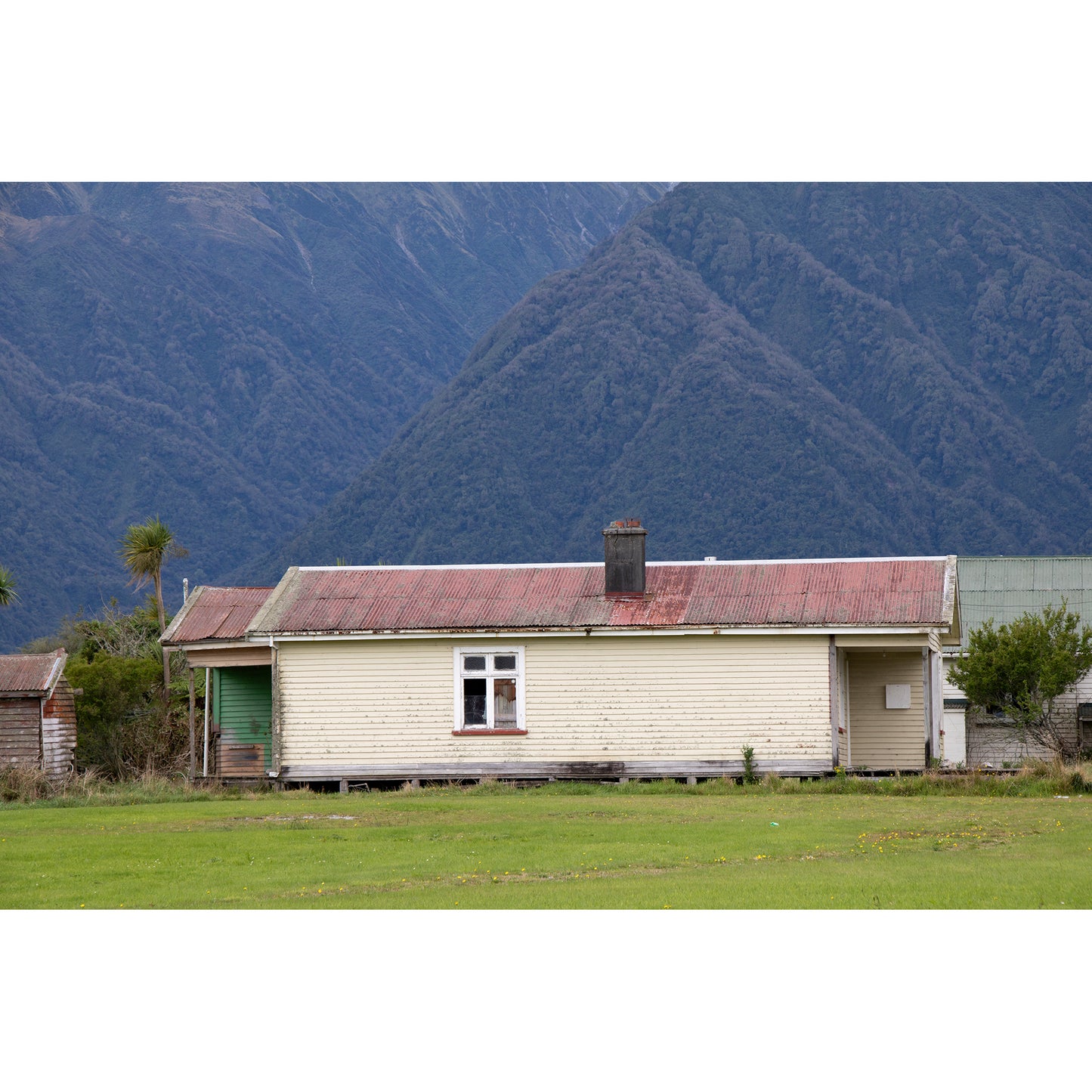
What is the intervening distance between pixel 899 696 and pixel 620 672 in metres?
5.85

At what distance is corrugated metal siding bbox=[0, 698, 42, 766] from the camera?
3397 centimetres

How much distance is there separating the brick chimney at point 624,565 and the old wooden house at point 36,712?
41.0ft

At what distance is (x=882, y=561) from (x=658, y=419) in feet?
515

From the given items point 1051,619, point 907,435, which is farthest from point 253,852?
point 907,435

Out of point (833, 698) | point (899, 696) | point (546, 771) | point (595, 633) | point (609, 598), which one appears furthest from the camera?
point (899, 696)

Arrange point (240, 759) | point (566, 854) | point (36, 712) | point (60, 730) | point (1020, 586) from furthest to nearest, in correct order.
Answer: point (1020, 586) < point (60, 730) < point (36, 712) < point (240, 759) < point (566, 854)

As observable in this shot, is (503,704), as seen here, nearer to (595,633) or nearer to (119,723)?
(595,633)

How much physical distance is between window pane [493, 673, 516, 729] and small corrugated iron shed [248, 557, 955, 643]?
1150mm

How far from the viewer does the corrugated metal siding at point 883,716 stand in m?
31.6

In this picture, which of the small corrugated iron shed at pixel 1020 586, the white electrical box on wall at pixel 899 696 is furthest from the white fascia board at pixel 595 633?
the small corrugated iron shed at pixel 1020 586

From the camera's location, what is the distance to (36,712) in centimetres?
3422

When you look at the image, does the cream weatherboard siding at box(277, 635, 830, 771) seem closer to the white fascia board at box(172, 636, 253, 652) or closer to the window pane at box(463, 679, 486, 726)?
the window pane at box(463, 679, 486, 726)

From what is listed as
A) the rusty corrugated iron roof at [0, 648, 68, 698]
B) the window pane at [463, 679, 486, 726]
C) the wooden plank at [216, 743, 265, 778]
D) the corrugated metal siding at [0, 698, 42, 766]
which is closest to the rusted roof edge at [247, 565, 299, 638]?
the wooden plank at [216, 743, 265, 778]

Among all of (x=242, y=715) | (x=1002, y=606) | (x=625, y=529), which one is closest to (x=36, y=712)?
(x=242, y=715)
